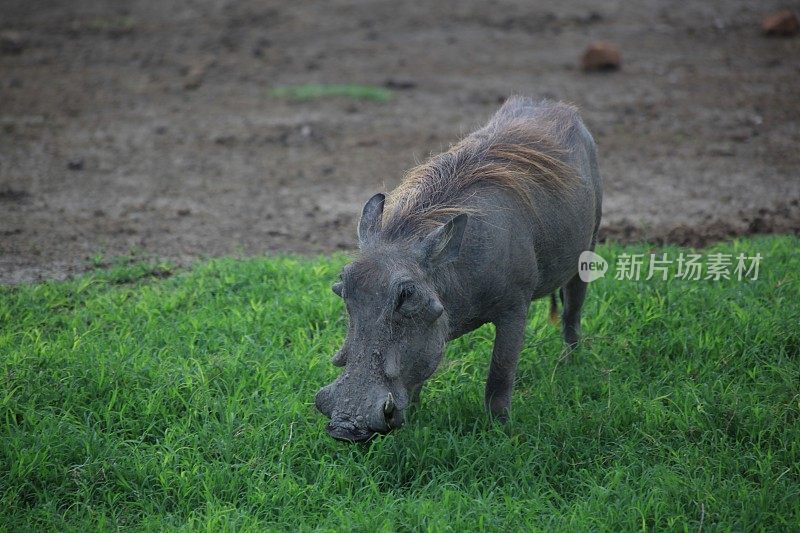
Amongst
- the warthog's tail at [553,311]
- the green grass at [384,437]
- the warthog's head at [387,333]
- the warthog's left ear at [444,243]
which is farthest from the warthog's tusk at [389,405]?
the warthog's tail at [553,311]

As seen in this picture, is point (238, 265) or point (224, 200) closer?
point (238, 265)

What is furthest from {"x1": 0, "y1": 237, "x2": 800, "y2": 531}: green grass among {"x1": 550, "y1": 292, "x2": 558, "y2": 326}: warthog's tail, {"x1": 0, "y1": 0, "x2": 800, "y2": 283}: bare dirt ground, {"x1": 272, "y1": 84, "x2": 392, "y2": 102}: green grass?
{"x1": 272, "y1": 84, "x2": 392, "y2": 102}: green grass

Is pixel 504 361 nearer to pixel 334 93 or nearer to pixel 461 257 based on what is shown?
pixel 461 257

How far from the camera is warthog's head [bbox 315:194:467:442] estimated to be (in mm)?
3299

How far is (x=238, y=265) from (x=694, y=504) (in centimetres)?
329

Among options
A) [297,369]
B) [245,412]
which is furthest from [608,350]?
[245,412]

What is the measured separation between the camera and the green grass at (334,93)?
30.8ft

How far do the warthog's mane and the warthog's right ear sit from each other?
0.13 ft

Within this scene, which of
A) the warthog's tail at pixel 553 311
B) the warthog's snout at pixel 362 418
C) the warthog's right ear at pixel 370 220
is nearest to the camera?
the warthog's snout at pixel 362 418

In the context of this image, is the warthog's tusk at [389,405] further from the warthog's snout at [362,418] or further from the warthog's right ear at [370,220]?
the warthog's right ear at [370,220]

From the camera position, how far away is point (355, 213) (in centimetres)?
673

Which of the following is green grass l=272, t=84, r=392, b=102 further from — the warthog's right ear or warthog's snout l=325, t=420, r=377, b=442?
warthog's snout l=325, t=420, r=377, b=442

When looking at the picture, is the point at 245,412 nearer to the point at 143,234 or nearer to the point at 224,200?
the point at 143,234

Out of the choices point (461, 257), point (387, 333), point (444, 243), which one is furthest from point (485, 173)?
point (387, 333)
